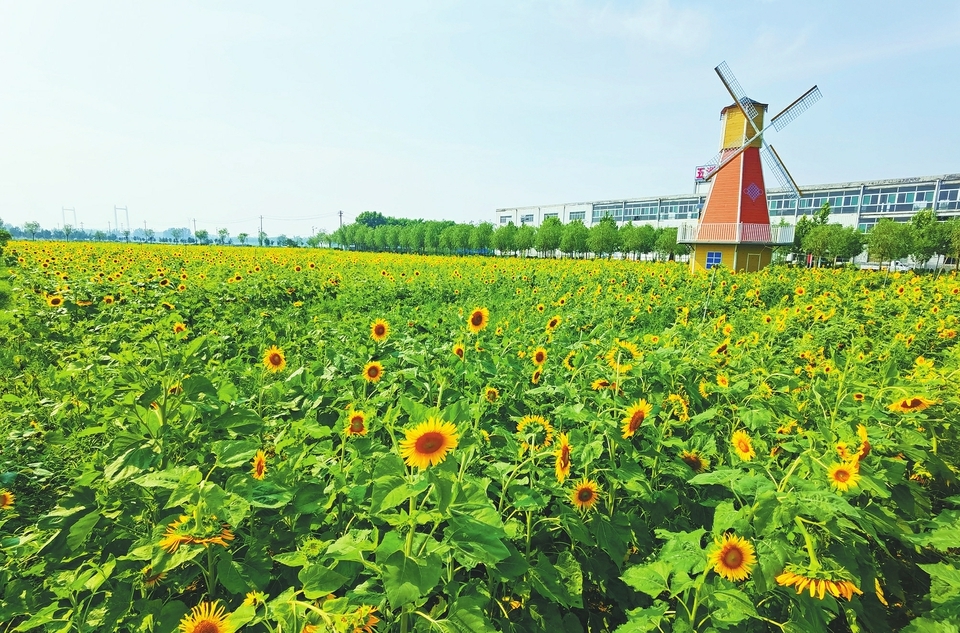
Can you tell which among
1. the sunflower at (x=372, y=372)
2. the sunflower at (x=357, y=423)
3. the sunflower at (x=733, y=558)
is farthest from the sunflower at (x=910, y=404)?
the sunflower at (x=372, y=372)

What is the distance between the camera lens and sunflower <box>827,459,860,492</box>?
1.51 m

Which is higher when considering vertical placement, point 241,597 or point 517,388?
point 517,388

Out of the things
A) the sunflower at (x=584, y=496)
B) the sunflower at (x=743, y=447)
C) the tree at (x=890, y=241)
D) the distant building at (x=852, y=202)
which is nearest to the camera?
the sunflower at (x=584, y=496)

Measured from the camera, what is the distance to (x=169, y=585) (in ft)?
4.70

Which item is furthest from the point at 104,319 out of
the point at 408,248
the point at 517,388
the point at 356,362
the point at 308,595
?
the point at 408,248

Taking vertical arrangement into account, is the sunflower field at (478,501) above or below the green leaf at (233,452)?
below

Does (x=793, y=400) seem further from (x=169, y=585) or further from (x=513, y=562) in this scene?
(x=169, y=585)

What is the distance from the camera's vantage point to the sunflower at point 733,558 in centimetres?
139

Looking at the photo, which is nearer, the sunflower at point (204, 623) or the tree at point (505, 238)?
the sunflower at point (204, 623)

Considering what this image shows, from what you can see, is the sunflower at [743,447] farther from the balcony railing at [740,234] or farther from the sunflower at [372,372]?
the balcony railing at [740,234]

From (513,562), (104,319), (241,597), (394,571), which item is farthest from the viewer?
(104,319)

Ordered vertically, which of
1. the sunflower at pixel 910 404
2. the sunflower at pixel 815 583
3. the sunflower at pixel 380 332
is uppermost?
the sunflower at pixel 380 332

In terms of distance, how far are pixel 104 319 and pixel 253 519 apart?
533 centimetres

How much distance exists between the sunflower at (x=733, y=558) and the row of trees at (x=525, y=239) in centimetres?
5201
